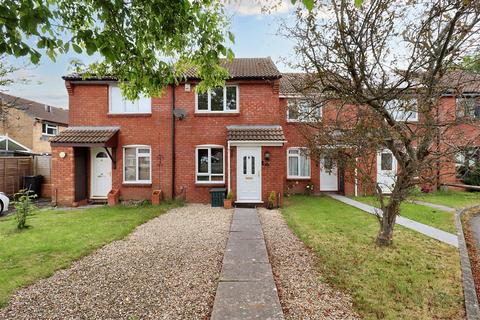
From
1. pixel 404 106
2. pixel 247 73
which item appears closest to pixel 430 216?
pixel 404 106

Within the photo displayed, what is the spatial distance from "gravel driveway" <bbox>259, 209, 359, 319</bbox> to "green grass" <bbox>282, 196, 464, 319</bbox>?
18cm

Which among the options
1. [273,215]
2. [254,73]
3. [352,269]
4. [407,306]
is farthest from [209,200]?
[407,306]

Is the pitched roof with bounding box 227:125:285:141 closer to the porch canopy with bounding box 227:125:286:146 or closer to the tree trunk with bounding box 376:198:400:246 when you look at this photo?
the porch canopy with bounding box 227:125:286:146

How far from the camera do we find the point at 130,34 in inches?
187

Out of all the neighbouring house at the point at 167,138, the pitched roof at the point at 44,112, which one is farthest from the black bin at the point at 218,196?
the pitched roof at the point at 44,112

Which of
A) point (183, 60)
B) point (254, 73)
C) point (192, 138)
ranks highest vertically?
point (254, 73)

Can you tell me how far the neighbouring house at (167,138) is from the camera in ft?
40.9

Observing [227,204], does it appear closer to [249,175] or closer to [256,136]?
[249,175]

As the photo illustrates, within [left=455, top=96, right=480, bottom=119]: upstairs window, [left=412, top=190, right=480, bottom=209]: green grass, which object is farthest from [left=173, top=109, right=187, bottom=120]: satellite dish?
[left=412, top=190, right=480, bottom=209]: green grass

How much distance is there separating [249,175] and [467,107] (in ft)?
26.8

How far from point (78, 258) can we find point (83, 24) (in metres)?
4.30

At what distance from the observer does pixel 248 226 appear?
8297 mm

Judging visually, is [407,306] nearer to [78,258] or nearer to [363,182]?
[363,182]

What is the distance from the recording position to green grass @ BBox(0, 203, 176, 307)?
4.95 meters
